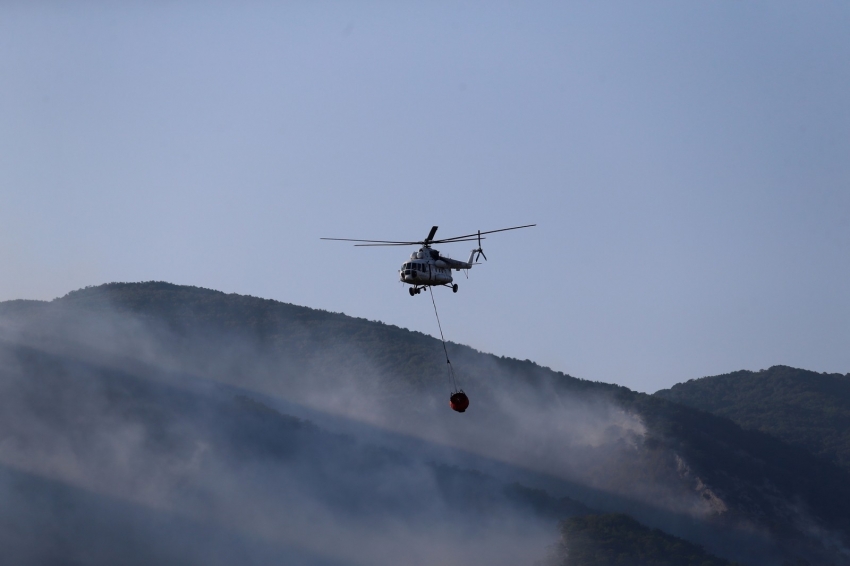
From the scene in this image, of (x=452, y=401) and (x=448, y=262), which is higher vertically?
(x=448, y=262)

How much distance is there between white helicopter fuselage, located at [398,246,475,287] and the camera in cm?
6862

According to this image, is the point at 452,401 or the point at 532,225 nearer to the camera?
the point at 532,225

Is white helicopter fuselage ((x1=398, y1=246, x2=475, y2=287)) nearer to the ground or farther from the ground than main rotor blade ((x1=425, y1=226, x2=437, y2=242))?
nearer to the ground

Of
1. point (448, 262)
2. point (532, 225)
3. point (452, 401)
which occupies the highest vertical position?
point (448, 262)

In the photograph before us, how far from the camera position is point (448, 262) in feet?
236

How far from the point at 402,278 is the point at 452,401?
Answer: 8740mm

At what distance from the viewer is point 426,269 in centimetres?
6925

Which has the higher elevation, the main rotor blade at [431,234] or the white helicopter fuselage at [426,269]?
the main rotor blade at [431,234]

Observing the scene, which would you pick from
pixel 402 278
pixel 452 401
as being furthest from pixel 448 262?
pixel 452 401

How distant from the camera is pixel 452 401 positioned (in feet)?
228

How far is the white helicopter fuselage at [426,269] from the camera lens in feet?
225

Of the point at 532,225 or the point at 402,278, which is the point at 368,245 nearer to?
the point at 402,278

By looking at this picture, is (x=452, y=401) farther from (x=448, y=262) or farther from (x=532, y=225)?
(x=532, y=225)

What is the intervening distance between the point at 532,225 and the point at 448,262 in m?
13.5
